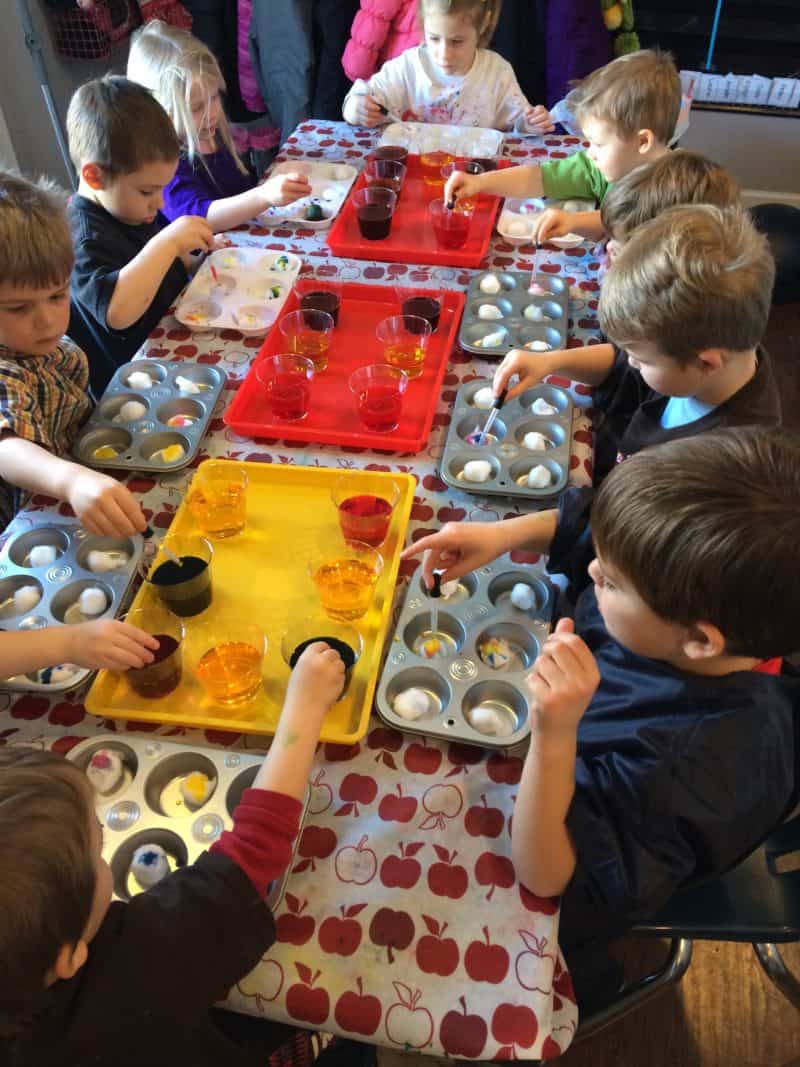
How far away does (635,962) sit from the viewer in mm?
1731

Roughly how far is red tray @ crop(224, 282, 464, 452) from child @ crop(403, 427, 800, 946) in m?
0.66

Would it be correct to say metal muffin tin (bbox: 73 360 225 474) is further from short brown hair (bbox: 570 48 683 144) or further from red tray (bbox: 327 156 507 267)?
short brown hair (bbox: 570 48 683 144)

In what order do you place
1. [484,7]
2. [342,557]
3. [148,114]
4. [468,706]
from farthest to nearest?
[484,7]
[148,114]
[342,557]
[468,706]

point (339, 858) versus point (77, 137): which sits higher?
point (77, 137)

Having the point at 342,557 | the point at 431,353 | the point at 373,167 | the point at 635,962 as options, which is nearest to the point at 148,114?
the point at 373,167

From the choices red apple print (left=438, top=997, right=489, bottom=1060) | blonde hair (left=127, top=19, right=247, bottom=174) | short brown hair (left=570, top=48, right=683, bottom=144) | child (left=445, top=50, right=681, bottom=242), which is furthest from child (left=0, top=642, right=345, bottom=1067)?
blonde hair (left=127, top=19, right=247, bottom=174)

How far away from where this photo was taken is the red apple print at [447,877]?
966mm

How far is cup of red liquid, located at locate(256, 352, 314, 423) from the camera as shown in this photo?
1.62 meters

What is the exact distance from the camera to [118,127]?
185 centimetres

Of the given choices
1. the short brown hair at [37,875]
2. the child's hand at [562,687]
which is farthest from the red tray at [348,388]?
the short brown hair at [37,875]

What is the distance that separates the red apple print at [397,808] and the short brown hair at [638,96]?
1.69 metres

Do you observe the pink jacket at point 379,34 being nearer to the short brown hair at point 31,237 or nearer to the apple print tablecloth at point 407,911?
the short brown hair at point 31,237

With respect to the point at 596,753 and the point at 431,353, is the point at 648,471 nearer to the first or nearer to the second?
the point at 596,753

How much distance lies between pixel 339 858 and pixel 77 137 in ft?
5.78
